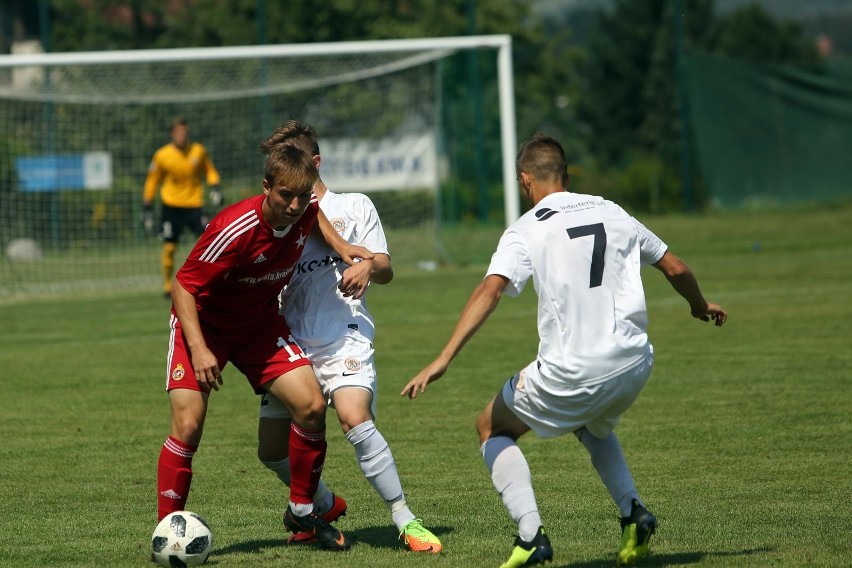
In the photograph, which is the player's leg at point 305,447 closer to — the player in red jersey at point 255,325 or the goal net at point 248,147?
the player in red jersey at point 255,325

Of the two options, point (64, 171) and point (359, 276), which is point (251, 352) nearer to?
point (359, 276)

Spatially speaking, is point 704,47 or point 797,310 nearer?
point 797,310

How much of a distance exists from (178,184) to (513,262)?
13.0 meters

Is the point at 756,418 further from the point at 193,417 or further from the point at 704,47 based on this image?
the point at 704,47

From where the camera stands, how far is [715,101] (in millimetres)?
28141

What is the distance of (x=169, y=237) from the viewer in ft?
54.6

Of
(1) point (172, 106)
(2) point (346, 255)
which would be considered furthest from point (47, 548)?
(1) point (172, 106)

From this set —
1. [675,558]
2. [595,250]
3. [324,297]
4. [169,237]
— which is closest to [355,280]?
[324,297]

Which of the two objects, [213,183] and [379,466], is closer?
[379,466]

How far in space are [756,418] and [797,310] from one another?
5231mm

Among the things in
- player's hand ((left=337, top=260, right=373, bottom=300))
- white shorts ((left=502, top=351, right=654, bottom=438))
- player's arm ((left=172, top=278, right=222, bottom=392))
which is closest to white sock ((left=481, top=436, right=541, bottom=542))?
white shorts ((left=502, top=351, right=654, bottom=438))

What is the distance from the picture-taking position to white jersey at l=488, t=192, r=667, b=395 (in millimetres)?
4617

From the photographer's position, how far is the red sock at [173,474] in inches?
203

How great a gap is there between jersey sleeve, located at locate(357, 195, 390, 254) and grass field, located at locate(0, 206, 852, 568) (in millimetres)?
1281
